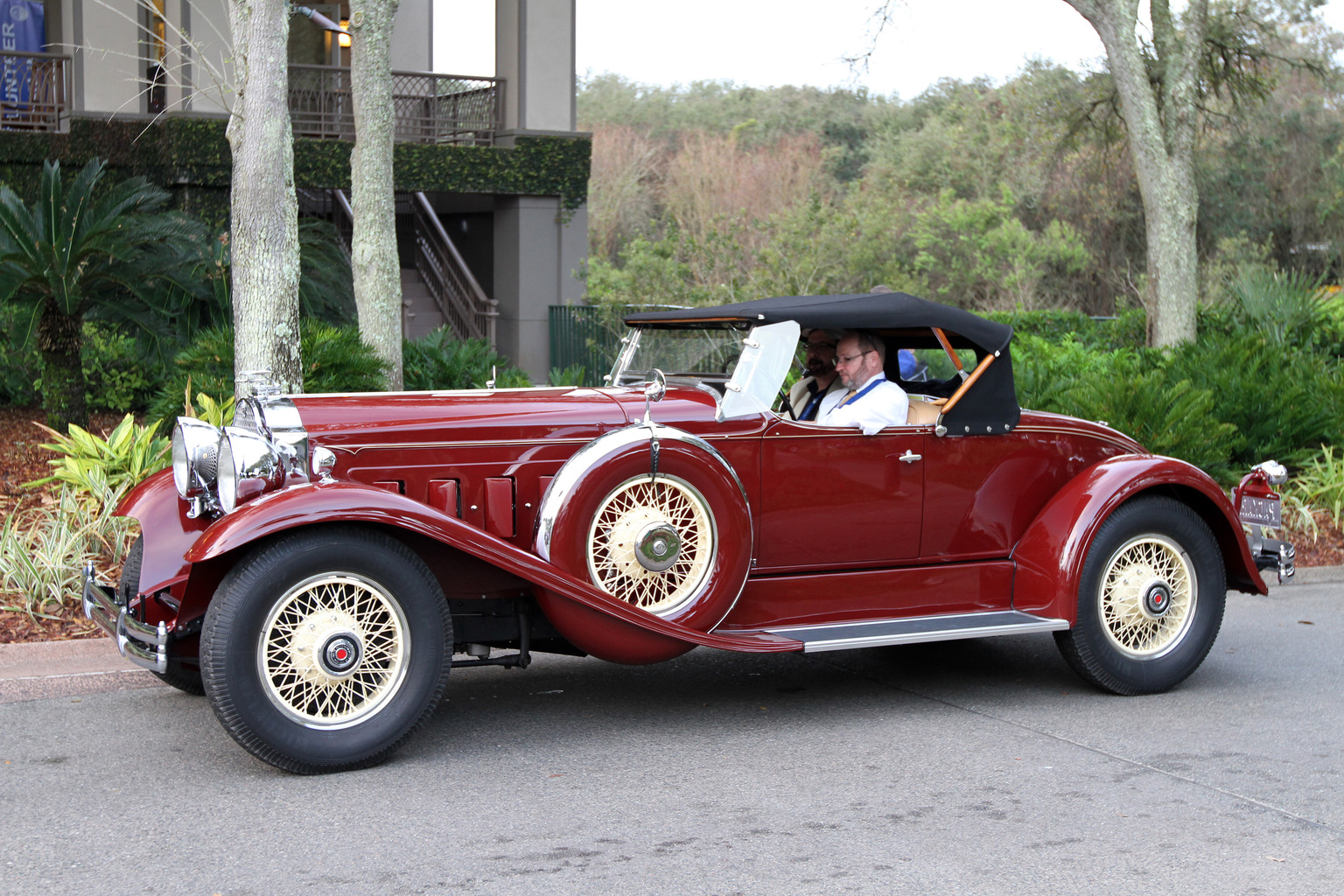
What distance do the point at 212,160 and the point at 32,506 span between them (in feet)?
32.3

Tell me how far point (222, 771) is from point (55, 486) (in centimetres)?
475

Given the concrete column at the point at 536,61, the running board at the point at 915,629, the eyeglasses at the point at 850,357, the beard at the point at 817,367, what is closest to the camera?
the running board at the point at 915,629

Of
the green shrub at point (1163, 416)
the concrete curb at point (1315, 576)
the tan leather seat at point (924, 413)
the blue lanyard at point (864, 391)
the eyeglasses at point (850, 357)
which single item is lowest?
the concrete curb at point (1315, 576)

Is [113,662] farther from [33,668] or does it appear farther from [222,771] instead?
[222,771]

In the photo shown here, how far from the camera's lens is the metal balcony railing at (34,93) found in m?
17.2

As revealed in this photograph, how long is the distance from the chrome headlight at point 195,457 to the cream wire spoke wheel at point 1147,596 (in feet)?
12.6

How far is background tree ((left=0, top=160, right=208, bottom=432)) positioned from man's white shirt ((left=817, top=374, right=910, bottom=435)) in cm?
662

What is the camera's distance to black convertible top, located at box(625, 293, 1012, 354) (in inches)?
225

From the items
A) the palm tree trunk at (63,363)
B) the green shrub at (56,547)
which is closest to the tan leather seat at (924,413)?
the green shrub at (56,547)

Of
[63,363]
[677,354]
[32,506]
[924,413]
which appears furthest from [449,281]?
[924,413]

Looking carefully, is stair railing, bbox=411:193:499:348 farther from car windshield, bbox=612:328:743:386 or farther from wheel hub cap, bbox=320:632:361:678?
wheel hub cap, bbox=320:632:361:678

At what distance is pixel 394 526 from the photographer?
184 inches

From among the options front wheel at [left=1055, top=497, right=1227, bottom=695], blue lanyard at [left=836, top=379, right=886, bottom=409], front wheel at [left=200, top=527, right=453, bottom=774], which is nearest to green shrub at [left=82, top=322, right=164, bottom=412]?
blue lanyard at [left=836, top=379, right=886, bottom=409]

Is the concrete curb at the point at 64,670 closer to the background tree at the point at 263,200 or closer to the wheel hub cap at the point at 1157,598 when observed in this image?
the background tree at the point at 263,200
